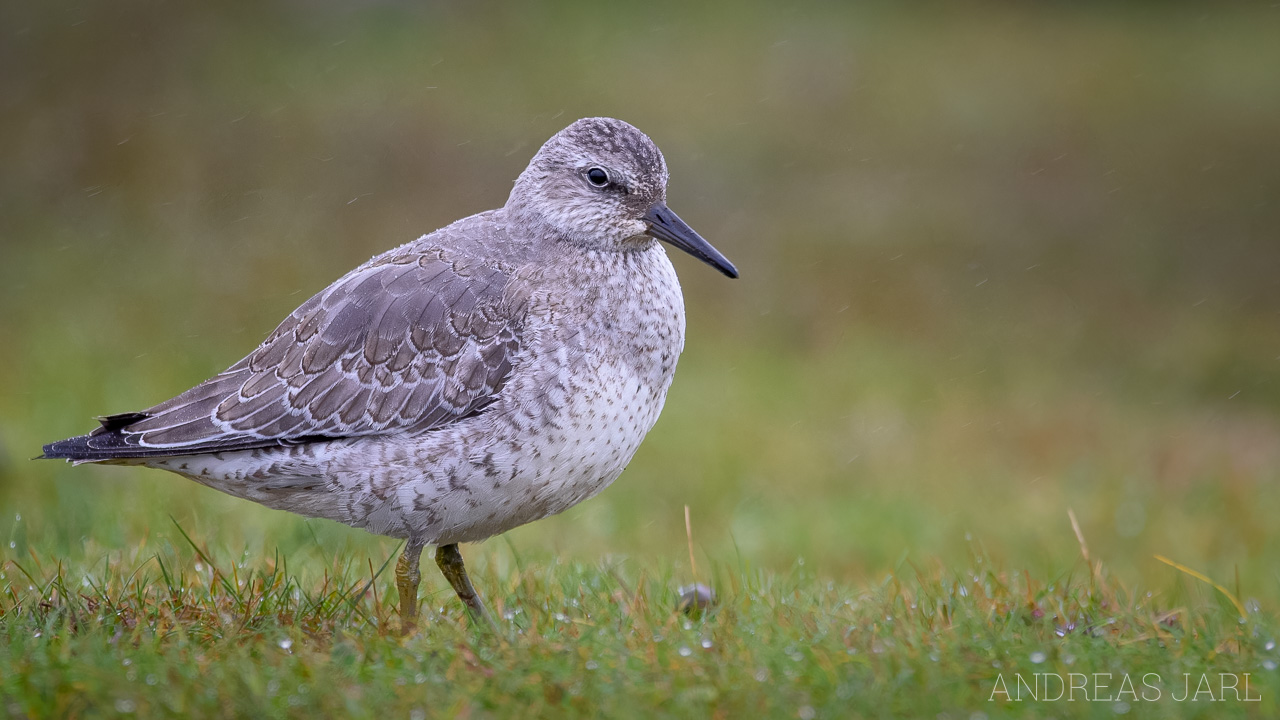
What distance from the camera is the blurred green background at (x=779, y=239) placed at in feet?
34.0

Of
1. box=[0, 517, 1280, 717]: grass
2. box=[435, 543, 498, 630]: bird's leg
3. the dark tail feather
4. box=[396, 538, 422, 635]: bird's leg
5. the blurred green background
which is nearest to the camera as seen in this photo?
box=[0, 517, 1280, 717]: grass

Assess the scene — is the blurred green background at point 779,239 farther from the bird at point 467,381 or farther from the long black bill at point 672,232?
the long black bill at point 672,232

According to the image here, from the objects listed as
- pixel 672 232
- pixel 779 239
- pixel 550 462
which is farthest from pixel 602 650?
pixel 779 239

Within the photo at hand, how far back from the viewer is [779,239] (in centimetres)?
1631

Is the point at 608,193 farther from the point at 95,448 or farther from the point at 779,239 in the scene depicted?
the point at 779,239

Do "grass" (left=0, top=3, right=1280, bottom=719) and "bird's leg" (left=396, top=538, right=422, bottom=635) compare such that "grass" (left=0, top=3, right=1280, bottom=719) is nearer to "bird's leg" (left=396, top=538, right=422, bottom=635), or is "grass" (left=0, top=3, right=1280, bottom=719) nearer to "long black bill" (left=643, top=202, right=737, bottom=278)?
"bird's leg" (left=396, top=538, right=422, bottom=635)

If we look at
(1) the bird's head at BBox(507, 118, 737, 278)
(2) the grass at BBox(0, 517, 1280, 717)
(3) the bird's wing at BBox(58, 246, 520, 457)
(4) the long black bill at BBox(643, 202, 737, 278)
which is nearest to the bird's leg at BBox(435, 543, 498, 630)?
(2) the grass at BBox(0, 517, 1280, 717)

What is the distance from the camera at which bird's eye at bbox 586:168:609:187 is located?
5.98 m

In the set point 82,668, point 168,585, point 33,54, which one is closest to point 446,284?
point 168,585

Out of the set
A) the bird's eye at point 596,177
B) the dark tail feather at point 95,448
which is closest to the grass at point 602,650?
the dark tail feather at point 95,448

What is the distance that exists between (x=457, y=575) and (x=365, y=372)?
1.15 meters

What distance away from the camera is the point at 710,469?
435 inches

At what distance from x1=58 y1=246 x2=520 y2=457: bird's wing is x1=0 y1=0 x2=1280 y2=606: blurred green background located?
5.73 ft

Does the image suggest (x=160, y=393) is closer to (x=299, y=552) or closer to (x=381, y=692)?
(x=299, y=552)
